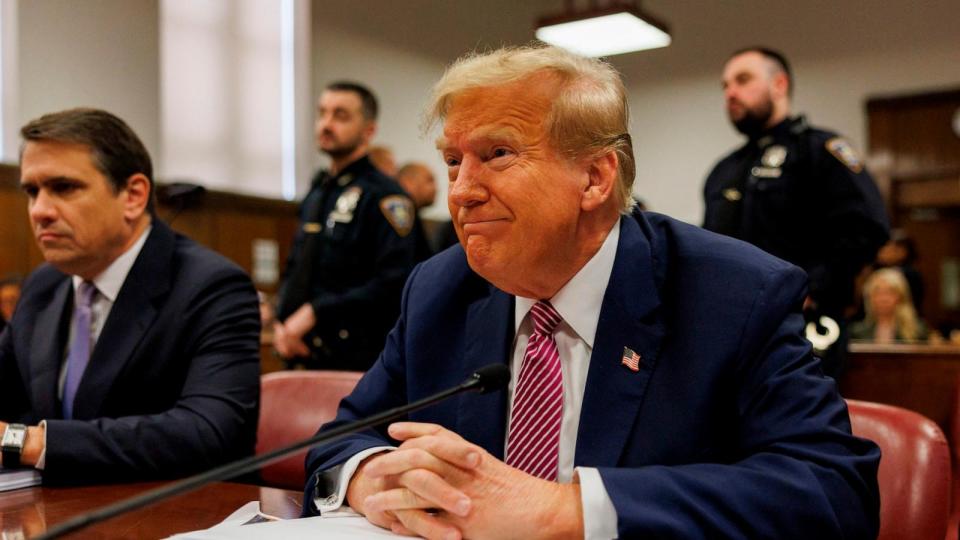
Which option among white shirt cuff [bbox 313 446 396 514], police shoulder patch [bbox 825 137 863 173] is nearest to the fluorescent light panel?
police shoulder patch [bbox 825 137 863 173]

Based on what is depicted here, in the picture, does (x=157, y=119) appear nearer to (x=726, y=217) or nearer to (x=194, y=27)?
(x=194, y=27)

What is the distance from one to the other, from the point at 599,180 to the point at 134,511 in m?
0.76

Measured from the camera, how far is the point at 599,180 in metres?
1.30

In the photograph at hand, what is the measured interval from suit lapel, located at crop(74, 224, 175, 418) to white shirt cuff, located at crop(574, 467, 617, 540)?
1.11 m

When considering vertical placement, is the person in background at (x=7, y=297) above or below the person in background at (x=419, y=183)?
below

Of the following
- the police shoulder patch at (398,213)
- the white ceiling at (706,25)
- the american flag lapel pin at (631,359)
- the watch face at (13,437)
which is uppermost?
the white ceiling at (706,25)

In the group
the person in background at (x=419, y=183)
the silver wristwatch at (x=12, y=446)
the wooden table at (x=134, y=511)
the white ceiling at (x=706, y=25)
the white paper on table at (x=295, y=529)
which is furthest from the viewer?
the white ceiling at (x=706, y=25)

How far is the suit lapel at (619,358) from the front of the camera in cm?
120

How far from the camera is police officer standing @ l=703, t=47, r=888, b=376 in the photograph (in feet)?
9.76

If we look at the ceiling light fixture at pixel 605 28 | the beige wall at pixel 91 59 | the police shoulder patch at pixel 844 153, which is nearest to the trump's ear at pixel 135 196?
the police shoulder patch at pixel 844 153

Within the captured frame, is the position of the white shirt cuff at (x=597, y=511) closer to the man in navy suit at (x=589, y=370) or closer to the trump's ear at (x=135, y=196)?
the man in navy suit at (x=589, y=370)

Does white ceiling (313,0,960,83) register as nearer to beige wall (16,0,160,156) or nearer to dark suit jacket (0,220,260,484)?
beige wall (16,0,160,156)

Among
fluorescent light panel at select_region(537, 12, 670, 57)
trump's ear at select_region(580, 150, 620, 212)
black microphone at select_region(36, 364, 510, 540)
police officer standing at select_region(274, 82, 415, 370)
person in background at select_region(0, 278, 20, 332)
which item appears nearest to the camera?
black microphone at select_region(36, 364, 510, 540)

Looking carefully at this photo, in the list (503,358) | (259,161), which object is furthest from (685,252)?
(259,161)
